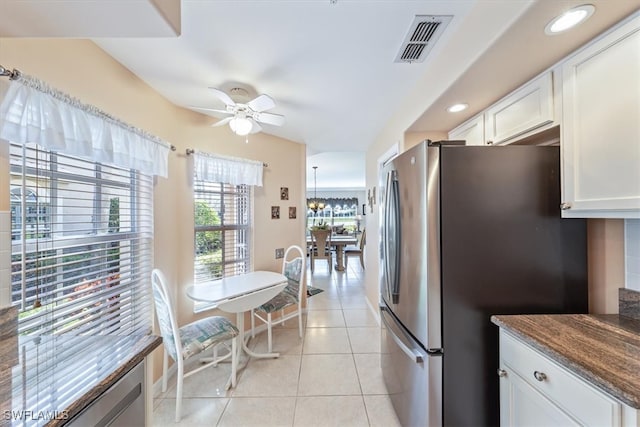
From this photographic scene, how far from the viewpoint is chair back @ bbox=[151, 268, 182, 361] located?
1633mm

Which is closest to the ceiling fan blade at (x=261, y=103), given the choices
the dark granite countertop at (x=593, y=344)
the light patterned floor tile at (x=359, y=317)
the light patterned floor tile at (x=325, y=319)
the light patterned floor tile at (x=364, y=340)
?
the dark granite countertop at (x=593, y=344)

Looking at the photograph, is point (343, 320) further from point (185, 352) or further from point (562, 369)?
point (562, 369)

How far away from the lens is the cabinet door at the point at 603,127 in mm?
917

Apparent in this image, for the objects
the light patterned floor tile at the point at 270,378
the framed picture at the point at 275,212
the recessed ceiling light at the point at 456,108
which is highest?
the recessed ceiling light at the point at 456,108

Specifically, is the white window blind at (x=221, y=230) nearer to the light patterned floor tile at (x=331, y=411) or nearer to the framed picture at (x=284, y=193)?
the framed picture at (x=284, y=193)

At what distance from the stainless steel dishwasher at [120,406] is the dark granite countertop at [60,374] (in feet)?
0.12

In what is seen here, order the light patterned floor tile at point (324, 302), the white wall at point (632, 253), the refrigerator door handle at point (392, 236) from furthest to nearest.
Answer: the light patterned floor tile at point (324, 302), the refrigerator door handle at point (392, 236), the white wall at point (632, 253)

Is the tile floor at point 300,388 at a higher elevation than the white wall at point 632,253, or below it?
below

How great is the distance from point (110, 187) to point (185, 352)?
1.22 metres

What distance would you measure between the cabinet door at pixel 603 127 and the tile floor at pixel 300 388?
1.72 meters

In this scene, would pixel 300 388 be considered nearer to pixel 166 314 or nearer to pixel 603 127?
pixel 166 314

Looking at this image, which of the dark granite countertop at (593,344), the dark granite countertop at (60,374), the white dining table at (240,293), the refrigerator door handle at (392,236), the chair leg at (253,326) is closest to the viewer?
the dark granite countertop at (60,374)

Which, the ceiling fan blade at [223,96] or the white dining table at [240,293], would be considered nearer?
the ceiling fan blade at [223,96]

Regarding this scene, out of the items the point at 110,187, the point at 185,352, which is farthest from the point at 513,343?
the point at 110,187
